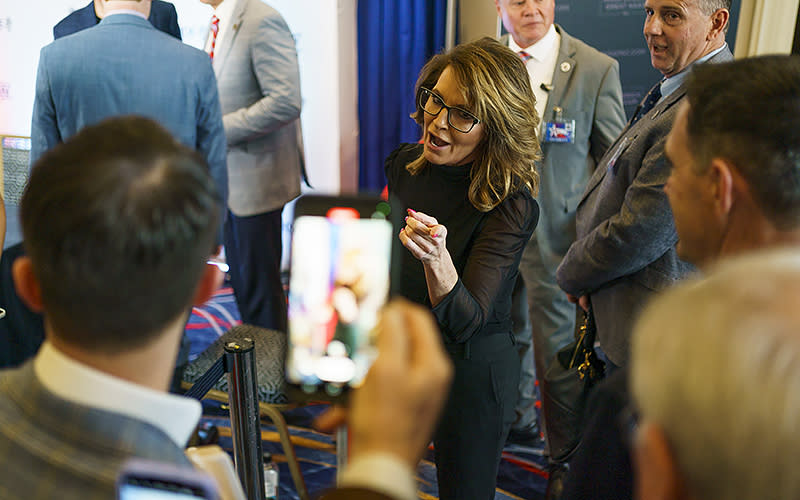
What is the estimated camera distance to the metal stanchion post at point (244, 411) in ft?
4.16

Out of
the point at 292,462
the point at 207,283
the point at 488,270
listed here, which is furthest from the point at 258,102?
the point at 207,283

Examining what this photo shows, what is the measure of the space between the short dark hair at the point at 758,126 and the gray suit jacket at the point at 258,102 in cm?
217

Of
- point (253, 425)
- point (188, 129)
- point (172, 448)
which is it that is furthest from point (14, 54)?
point (172, 448)

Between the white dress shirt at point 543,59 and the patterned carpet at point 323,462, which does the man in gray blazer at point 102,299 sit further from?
the white dress shirt at point 543,59

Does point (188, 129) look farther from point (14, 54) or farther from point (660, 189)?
point (14, 54)

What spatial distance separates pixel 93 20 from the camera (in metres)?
2.96

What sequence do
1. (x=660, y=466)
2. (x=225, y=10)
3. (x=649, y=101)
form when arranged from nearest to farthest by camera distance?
(x=660, y=466), (x=649, y=101), (x=225, y=10)

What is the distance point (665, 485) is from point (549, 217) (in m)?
2.28

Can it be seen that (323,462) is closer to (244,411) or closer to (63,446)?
(244,411)

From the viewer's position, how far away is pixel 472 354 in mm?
→ 1527

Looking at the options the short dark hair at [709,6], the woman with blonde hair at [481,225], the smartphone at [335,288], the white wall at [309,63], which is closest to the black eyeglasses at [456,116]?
the woman with blonde hair at [481,225]

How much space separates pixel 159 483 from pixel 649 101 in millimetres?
1896

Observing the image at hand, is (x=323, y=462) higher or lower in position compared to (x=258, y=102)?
lower

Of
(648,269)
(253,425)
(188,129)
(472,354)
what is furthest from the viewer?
(188,129)
